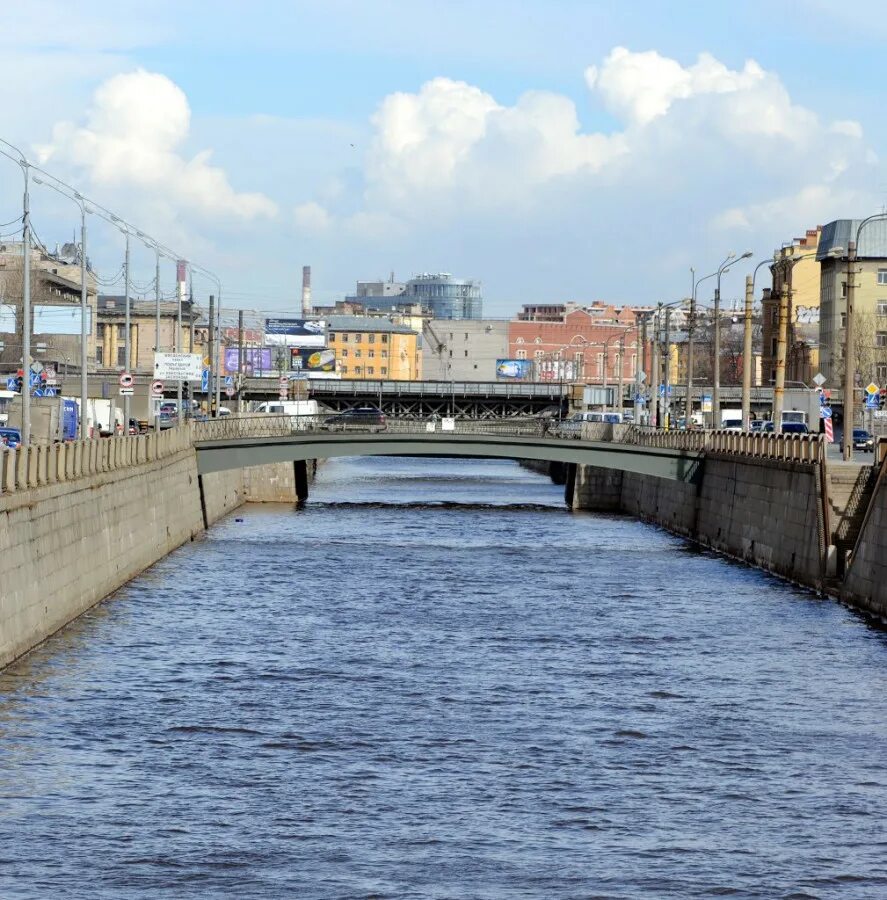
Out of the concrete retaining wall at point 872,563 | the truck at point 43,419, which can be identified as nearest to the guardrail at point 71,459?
the truck at point 43,419

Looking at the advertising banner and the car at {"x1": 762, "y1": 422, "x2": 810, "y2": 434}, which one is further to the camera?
the car at {"x1": 762, "y1": 422, "x2": 810, "y2": 434}

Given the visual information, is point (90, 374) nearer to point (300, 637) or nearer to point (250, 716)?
point (300, 637)

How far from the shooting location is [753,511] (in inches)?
2507

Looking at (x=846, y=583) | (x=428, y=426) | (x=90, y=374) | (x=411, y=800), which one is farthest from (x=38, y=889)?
(x=90, y=374)

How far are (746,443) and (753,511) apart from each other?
4.62 m

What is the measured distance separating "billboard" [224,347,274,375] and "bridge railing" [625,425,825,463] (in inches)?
3505

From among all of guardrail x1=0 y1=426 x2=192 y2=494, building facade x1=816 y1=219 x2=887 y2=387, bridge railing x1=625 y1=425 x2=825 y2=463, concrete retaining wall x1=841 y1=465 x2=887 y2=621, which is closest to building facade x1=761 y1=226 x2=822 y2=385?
building facade x1=816 y1=219 x2=887 y2=387

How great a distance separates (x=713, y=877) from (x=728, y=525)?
4539 centimetres

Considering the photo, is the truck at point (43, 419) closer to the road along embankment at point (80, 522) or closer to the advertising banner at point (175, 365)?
the advertising banner at point (175, 365)

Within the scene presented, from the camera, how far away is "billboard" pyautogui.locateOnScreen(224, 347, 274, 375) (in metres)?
179

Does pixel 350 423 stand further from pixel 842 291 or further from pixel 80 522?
pixel 80 522

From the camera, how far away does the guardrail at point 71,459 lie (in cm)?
3906

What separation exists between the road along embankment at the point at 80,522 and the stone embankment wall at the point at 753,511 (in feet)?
60.7

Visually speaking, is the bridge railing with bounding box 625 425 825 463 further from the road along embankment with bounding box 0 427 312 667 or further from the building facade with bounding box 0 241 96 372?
the building facade with bounding box 0 241 96 372
